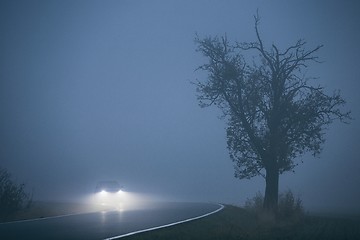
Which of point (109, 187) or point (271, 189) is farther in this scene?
point (109, 187)

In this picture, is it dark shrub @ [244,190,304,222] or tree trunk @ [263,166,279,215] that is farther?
tree trunk @ [263,166,279,215]

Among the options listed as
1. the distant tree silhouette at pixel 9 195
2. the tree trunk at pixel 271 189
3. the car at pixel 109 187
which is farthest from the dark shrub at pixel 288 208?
the car at pixel 109 187

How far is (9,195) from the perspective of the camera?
2270 cm

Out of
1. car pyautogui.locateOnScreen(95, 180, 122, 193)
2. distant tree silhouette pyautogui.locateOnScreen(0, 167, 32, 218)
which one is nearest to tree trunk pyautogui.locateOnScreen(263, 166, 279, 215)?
distant tree silhouette pyautogui.locateOnScreen(0, 167, 32, 218)

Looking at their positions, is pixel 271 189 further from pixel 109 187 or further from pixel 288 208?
pixel 109 187

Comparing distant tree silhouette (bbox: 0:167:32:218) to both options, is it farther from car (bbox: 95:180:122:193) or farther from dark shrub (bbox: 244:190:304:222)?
car (bbox: 95:180:122:193)

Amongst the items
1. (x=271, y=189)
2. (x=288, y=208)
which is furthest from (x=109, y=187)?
(x=288, y=208)

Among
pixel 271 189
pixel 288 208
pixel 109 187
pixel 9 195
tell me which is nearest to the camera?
pixel 9 195

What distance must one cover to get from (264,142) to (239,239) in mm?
12964

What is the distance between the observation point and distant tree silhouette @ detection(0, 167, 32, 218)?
22.1 m

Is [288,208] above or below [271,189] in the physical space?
below

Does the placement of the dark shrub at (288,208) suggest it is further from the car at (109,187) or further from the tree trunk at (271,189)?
the car at (109,187)

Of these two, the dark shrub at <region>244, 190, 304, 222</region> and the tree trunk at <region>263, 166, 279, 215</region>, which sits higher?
the tree trunk at <region>263, 166, 279, 215</region>

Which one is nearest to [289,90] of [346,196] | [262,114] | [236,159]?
[262,114]
